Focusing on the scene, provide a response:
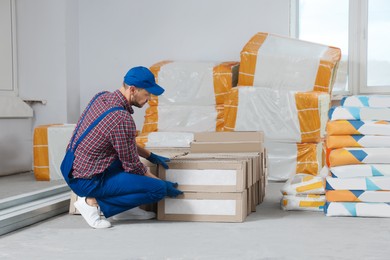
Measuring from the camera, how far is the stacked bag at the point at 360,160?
137 inches

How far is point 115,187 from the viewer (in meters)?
3.31

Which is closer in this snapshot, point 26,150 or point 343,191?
point 343,191

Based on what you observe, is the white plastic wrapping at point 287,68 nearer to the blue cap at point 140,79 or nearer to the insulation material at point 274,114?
the insulation material at point 274,114

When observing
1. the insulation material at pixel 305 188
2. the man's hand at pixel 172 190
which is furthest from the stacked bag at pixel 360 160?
the man's hand at pixel 172 190

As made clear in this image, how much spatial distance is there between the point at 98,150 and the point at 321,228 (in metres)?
1.37

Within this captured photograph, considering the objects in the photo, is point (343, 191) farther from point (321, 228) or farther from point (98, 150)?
point (98, 150)

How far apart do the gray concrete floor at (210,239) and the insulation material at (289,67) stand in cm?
205

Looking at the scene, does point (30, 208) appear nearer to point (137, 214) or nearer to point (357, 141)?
point (137, 214)

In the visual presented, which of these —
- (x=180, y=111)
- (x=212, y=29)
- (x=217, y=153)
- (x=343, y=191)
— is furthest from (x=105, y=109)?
(x=212, y=29)

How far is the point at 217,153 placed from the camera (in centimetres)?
419

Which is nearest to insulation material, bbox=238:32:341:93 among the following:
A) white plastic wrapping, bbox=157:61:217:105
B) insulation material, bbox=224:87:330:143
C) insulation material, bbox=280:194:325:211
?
insulation material, bbox=224:87:330:143

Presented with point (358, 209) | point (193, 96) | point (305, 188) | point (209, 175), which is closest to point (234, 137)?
point (305, 188)

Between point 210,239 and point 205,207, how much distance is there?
494 mm

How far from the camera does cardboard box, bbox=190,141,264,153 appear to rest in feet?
13.8
